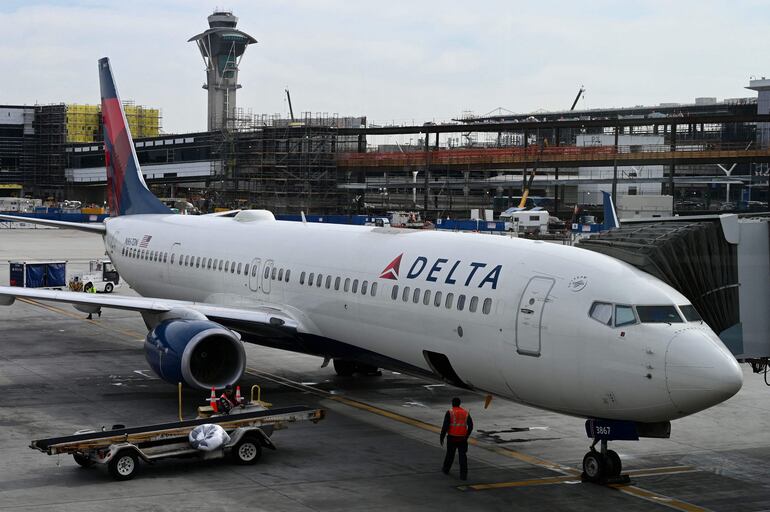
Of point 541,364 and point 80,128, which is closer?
point 541,364

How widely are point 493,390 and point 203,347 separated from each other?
25.4ft

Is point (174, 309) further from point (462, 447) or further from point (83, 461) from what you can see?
point (462, 447)

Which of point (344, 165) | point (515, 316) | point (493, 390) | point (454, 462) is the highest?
point (344, 165)

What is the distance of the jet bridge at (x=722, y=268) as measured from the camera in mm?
18312

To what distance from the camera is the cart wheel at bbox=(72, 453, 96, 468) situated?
59.5ft

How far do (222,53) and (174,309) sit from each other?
17812 cm

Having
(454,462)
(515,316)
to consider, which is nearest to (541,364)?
(515,316)

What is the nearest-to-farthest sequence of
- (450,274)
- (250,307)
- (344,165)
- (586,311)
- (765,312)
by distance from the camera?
(586,311) < (765,312) < (450,274) < (250,307) < (344,165)

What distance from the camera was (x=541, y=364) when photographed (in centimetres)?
1755

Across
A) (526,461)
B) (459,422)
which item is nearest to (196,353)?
(459,422)

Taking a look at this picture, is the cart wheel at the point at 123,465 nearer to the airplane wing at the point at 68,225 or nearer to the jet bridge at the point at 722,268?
the jet bridge at the point at 722,268

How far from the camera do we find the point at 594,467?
17.8 meters

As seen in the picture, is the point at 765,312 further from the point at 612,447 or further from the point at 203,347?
the point at 203,347

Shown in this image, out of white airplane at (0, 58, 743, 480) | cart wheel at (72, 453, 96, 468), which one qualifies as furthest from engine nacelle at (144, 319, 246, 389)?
cart wheel at (72, 453, 96, 468)
